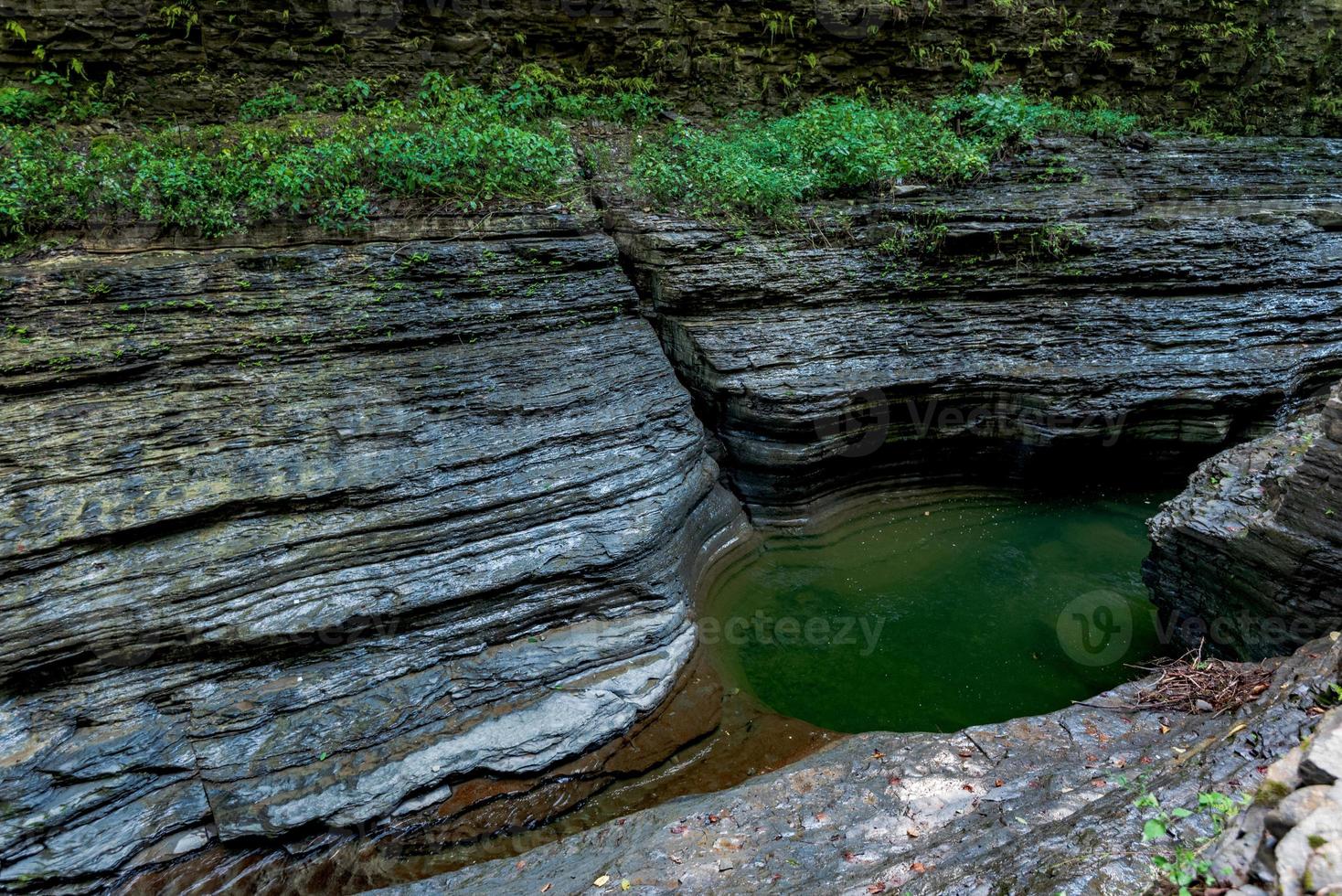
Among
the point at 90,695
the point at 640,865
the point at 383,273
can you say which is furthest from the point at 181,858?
the point at 383,273

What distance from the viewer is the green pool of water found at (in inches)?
214

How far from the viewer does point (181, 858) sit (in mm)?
4375

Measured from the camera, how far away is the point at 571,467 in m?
6.11

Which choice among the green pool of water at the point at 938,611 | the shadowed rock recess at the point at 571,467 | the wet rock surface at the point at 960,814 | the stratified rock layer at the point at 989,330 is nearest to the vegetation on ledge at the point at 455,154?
the shadowed rock recess at the point at 571,467

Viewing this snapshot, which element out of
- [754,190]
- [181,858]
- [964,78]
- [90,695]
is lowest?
[181,858]

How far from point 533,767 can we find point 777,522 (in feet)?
12.0

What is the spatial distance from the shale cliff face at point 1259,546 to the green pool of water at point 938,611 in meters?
0.70

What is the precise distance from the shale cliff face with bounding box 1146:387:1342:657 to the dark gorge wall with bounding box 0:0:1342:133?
742cm

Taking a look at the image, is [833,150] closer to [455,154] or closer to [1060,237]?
[1060,237]

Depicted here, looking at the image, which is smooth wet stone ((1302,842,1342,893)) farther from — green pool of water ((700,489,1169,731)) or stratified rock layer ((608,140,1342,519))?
stratified rock layer ((608,140,1342,519))

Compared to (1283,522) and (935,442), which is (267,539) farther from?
(1283,522)

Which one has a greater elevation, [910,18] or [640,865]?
[910,18]

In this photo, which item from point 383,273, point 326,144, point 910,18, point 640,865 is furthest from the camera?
point 910,18

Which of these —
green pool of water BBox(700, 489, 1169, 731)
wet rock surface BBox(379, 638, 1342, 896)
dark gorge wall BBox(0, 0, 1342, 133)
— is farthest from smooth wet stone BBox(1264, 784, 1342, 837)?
dark gorge wall BBox(0, 0, 1342, 133)
